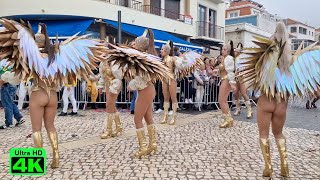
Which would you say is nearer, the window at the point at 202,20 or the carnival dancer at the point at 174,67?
the carnival dancer at the point at 174,67

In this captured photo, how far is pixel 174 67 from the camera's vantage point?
750 cm

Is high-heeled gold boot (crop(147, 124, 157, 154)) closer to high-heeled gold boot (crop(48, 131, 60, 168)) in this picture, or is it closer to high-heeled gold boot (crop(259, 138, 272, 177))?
high-heeled gold boot (crop(48, 131, 60, 168))

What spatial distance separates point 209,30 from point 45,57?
2329 cm

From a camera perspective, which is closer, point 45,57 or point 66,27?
point 45,57

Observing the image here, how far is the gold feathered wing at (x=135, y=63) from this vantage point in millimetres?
4176

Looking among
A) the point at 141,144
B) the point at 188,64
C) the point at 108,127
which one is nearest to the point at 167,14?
the point at 188,64

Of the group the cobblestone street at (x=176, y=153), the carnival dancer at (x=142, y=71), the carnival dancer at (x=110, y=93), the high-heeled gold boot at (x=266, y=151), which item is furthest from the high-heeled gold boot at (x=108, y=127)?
the high-heeled gold boot at (x=266, y=151)

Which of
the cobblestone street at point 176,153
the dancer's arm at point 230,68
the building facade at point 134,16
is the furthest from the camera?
the building facade at point 134,16

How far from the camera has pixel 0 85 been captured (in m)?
6.76

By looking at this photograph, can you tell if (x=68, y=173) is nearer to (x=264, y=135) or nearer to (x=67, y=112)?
(x=264, y=135)

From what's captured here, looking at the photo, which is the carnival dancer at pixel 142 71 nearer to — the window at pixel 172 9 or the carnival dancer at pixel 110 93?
the carnival dancer at pixel 110 93

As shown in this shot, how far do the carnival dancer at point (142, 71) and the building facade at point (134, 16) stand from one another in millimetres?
7055

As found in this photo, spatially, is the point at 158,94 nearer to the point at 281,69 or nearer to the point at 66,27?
the point at 66,27

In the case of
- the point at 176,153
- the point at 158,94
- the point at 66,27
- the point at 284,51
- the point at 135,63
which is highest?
the point at 66,27
